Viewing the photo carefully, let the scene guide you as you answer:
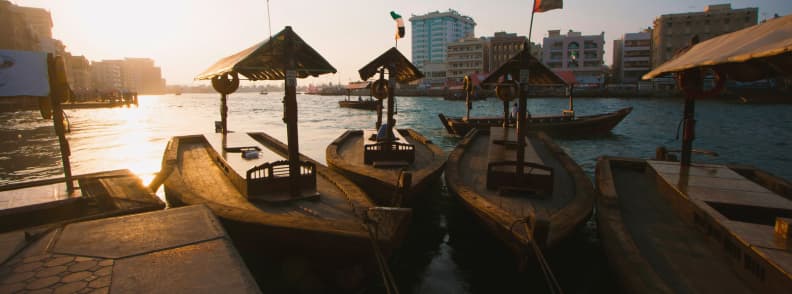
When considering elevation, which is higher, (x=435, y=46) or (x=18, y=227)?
(x=435, y=46)

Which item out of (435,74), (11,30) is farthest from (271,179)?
(435,74)

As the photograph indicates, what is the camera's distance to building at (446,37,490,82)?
4857 inches

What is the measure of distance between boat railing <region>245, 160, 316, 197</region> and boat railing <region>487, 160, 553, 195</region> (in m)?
3.76

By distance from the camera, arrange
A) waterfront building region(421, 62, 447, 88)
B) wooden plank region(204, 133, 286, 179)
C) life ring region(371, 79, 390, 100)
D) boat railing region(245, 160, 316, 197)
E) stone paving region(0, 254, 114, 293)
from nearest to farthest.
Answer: stone paving region(0, 254, 114, 293)
boat railing region(245, 160, 316, 197)
wooden plank region(204, 133, 286, 179)
life ring region(371, 79, 390, 100)
waterfront building region(421, 62, 447, 88)

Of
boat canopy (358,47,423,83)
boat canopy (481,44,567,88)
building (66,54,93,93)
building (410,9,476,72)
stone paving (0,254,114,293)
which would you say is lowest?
stone paving (0,254,114,293)

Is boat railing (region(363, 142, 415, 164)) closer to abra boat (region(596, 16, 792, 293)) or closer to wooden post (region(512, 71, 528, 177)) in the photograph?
wooden post (region(512, 71, 528, 177))

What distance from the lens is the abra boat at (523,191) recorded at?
603 centimetres

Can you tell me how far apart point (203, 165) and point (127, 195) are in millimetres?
4054

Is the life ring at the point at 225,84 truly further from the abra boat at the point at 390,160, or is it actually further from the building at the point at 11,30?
the building at the point at 11,30

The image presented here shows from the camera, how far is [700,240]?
5.73 meters

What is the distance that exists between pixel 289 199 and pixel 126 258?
319 centimetres

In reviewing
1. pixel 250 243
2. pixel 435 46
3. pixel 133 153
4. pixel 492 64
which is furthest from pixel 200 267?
pixel 435 46

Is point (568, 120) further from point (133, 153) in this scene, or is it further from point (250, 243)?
point (133, 153)

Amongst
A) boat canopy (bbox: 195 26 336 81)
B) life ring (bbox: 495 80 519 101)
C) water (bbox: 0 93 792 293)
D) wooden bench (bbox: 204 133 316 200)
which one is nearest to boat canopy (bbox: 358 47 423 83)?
boat canopy (bbox: 195 26 336 81)
